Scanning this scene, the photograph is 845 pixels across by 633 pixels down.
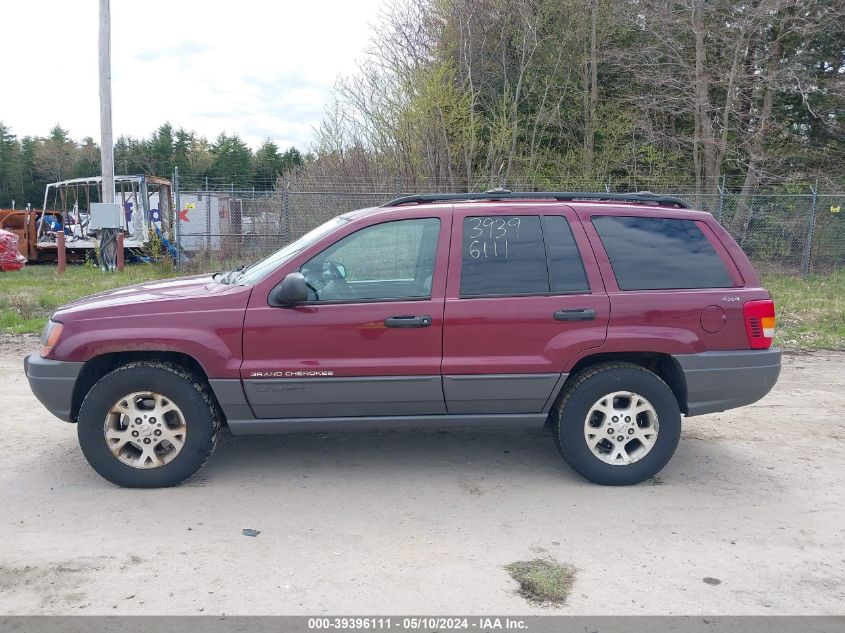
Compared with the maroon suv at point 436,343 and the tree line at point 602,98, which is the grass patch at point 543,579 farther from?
the tree line at point 602,98

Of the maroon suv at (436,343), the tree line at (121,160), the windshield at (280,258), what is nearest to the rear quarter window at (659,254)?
the maroon suv at (436,343)

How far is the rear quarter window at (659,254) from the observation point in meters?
4.69

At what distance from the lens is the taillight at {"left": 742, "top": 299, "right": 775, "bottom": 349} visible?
4652 millimetres

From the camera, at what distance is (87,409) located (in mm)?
4426

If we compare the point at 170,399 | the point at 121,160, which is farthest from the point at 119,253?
the point at 121,160

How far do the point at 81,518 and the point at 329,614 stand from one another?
1.85 m

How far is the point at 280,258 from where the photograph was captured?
192 inches

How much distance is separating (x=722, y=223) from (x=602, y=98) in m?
6.08

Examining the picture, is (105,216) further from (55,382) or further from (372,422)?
(372,422)

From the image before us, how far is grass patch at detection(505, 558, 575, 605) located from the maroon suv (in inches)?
45.0

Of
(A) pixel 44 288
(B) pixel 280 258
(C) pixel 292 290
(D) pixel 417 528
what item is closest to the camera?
(D) pixel 417 528

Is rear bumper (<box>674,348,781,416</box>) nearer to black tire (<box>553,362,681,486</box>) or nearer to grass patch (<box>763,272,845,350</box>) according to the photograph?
black tire (<box>553,362,681,486</box>)

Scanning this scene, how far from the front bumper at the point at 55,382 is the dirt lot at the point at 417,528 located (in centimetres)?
→ 53
